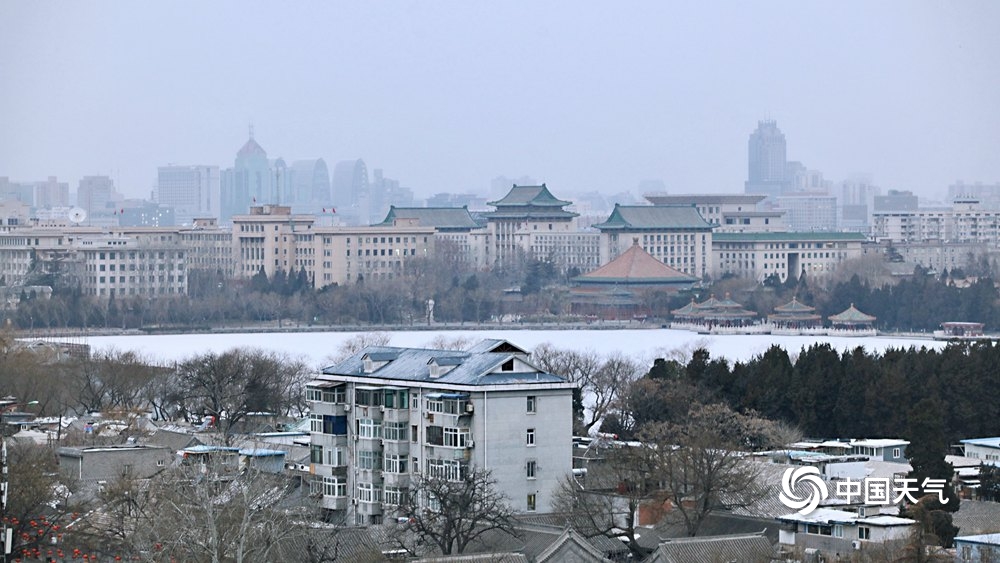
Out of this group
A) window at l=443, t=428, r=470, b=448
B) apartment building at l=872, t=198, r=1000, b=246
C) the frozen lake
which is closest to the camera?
window at l=443, t=428, r=470, b=448

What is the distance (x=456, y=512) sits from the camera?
17656 millimetres

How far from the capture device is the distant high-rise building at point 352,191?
15762cm

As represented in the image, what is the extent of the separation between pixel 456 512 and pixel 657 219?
71.0 metres

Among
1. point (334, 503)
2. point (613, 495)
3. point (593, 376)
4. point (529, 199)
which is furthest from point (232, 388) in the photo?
point (529, 199)

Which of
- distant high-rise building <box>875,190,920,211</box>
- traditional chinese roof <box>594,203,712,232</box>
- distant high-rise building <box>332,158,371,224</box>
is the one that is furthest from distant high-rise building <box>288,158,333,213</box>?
traditional chinese roof <box>594,203,712,232</box>

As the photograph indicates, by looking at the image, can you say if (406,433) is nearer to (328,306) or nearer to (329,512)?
(329,512)

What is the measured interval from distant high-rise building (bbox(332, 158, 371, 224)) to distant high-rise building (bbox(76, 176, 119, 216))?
1500 cm

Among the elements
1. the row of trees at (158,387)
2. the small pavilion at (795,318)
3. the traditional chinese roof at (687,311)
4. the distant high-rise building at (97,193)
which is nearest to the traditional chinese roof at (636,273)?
the traditional chinese roof at (687,311)

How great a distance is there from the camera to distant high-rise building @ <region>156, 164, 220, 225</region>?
156250mm

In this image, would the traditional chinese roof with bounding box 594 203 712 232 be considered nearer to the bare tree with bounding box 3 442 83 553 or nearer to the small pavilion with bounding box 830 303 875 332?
the small pavilion with bounding box 830 303 875 332

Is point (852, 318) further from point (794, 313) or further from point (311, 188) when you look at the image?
point (311, 188)

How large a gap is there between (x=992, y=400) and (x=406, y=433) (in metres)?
9.35

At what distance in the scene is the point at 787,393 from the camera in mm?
27375

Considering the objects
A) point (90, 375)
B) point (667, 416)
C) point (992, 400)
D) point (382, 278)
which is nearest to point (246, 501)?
point (667, 416)
